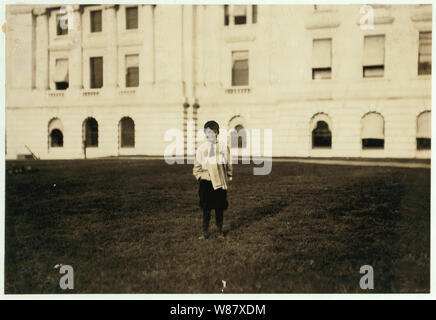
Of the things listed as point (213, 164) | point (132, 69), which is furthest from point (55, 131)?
point (213, 164)

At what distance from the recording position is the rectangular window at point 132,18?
22375 mm

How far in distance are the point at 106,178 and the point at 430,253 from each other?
9049mm

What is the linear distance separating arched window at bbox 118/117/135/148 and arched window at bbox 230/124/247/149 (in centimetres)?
553

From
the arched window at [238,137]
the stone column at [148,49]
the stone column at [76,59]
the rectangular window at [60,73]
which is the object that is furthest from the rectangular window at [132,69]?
the arched window at [238,137]

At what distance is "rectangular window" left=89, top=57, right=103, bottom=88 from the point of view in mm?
23031

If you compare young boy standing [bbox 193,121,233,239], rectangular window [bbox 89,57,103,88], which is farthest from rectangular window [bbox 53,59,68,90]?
young boy standing [bbox 193,121,233,239]

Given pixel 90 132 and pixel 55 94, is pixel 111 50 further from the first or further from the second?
pixel 90 132

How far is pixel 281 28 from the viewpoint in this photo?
19609mm

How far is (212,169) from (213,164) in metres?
0.09

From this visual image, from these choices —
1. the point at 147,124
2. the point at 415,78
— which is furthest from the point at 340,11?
the point at 147,124

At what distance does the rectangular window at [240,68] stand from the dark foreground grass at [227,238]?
1225cm

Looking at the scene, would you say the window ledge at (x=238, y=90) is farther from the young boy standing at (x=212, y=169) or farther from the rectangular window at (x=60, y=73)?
the young boy standing at (x=212, y=169)
